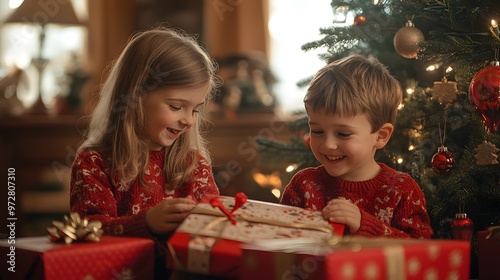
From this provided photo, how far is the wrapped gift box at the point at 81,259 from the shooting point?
1.17 metres

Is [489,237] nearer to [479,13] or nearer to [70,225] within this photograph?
[479,13]

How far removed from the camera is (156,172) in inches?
61.4

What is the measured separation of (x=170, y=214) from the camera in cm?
136

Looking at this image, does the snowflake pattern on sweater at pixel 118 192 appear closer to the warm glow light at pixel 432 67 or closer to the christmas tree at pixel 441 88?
the christmas tree at pixel 441 88

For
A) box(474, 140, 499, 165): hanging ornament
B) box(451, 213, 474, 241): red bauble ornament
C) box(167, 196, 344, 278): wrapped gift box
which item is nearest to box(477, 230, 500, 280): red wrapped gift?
box(451, 213, 474, 241): red bauble ornament

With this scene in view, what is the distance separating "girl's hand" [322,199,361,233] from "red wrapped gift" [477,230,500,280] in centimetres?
35

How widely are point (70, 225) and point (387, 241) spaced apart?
1.83 ft

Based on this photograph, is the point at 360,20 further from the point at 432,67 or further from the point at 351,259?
the point at 351,259

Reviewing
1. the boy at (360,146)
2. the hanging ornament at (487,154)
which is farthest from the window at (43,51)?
the hanging ornament at (487,154)

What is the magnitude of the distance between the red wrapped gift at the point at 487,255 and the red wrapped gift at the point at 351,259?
13.1 inches

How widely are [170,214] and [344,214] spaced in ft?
1.09

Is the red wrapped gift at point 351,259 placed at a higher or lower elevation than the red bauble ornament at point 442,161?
lower

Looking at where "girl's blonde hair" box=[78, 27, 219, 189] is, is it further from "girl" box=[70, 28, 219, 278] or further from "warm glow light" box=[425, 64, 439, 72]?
"warm glow light" box=[425, 64, 439, 72]

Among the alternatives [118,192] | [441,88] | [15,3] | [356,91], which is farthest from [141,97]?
[15,3]
